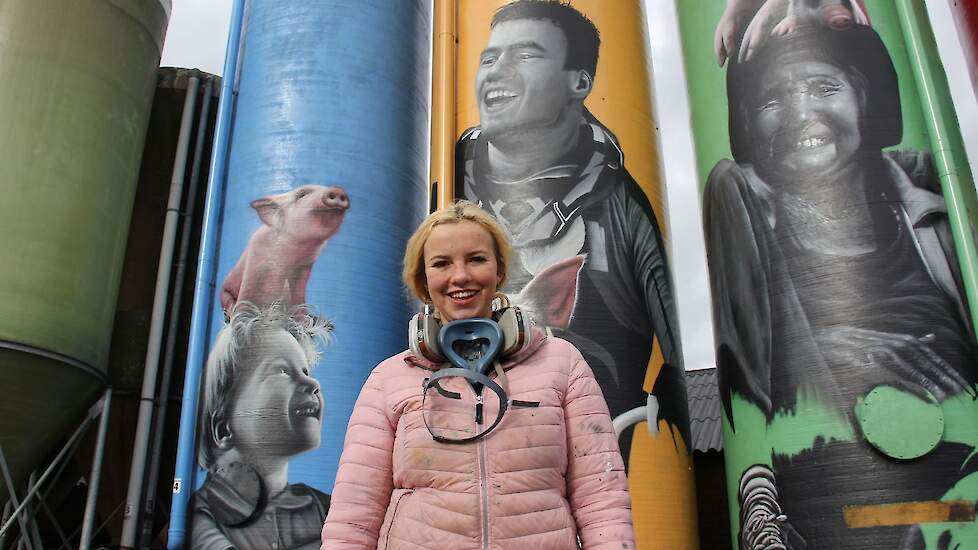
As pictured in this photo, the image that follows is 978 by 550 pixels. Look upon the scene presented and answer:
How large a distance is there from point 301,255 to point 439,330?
755cm

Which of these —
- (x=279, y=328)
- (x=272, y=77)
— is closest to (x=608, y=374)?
(x=279, y=328)

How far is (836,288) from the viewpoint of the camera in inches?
287

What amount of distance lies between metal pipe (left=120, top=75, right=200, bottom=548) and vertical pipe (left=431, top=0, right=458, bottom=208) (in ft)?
14.8

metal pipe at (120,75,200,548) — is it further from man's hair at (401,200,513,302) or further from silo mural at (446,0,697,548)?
man's hair at (401,200,513,302)

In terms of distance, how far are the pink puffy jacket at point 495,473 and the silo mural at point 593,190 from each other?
20.7 feet

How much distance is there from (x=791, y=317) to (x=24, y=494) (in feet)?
30.0

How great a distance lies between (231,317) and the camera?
928 cm

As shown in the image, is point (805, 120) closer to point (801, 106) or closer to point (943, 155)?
point (801, 106)

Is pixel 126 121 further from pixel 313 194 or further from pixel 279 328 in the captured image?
pixel 279 328

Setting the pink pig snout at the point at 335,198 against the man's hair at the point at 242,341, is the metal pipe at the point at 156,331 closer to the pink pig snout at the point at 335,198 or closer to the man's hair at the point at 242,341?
the man's hair at the point at 242,341

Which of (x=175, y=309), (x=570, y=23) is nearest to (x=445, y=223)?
(x=570, y=23)

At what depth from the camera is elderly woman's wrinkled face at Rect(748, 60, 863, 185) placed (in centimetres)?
769

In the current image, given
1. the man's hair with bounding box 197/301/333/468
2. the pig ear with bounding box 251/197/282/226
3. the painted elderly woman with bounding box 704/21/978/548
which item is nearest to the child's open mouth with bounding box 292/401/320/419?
the man's hair with bounding box 197/301/333/468

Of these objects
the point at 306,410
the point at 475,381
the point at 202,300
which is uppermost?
the point at 202,300
